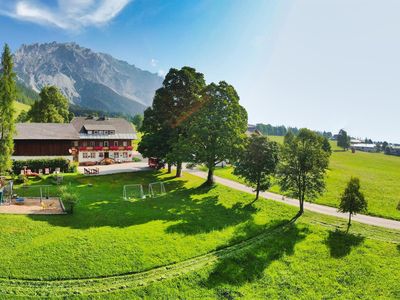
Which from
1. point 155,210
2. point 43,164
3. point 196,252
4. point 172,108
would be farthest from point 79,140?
point 196,252

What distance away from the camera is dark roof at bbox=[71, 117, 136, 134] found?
76188 millimetres

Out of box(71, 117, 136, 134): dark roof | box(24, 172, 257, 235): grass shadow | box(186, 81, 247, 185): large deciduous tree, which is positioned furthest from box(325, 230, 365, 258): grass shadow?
box(71, 117, 136, 134): dark roof

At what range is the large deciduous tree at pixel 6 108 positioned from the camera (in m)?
43.4

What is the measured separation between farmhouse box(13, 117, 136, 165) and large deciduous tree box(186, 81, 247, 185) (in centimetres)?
2649

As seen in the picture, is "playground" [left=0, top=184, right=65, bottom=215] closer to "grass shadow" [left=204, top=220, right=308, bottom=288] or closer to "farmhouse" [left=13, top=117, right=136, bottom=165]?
"farmhouse" [left=13, top=117, right=136, bottom=165]

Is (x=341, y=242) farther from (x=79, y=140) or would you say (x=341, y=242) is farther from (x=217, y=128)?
(x=79, y=140)

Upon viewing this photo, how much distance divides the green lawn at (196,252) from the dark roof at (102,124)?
40.2 meters

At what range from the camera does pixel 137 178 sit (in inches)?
2142

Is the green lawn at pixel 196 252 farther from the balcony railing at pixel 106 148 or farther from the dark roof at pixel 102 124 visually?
the dark roof at pixel 102 124

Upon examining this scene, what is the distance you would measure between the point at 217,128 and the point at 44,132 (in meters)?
34.6

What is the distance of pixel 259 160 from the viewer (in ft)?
144

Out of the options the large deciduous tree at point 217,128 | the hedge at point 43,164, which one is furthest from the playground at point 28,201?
the large deciduous tree at point 217,128

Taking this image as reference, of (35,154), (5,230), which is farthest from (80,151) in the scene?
(5,230)

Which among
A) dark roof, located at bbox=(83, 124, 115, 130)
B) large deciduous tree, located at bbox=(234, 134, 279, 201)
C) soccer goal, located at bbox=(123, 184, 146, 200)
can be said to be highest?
dark roof, located at bbox=(83, 124, 115, 130)
